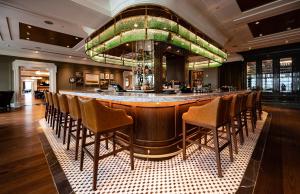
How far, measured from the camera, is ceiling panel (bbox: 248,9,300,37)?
14.9 feet

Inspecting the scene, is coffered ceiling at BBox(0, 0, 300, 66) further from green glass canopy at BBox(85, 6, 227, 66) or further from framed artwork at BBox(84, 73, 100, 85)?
framed artwork at BBox(84, 73, 100, 85)

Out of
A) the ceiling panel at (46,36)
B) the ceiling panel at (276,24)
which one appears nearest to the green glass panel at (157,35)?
the ceiling panel at (276,24)

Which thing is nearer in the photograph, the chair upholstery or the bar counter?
the chair upholstery

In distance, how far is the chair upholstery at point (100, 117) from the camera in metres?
1.73

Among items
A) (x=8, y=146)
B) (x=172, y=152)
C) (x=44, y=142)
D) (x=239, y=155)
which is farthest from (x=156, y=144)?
(x=8, y=146)

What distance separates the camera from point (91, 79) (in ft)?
38.3

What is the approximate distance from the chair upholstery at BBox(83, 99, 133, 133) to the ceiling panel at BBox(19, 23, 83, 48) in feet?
17.3

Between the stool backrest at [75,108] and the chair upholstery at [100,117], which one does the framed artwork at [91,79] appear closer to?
the stool backrest at [75,108]

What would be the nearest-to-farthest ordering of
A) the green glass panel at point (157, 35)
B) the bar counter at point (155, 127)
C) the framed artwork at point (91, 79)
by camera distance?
the bar counter at point (155, 127) < the green glass panel at point (157, 35) < the framed artwork at point (91, 79)

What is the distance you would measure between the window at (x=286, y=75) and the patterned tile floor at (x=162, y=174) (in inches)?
315

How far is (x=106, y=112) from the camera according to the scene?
1.81 metres

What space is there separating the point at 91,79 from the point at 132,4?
32.1 feet

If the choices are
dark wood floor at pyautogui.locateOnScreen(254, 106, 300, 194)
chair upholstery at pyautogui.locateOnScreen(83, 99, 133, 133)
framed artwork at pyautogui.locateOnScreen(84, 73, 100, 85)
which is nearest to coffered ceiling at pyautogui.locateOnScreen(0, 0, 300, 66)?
chair upholstery at pyautogui.locateOnScreen(83, 99, 133, 133)

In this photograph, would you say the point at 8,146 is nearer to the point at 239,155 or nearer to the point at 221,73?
the point at 239,155
